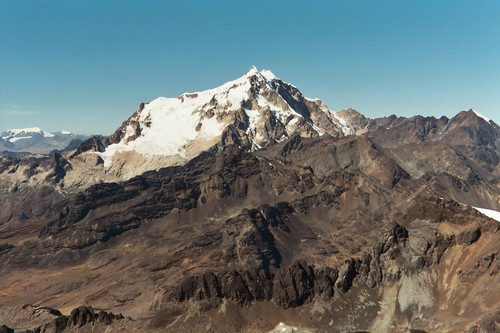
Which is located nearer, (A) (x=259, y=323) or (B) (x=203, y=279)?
(A) (x=259, y=323)

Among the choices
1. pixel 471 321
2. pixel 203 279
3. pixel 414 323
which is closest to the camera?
pixel 471 321

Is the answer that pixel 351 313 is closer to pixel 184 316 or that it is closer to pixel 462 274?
pixel 462 274

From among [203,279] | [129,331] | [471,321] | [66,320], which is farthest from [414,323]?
[66,320]

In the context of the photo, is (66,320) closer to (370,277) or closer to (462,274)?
(370,277)

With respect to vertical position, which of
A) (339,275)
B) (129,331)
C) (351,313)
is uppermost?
(339,275)

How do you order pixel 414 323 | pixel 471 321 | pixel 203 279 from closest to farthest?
pixel 471 321 → pixel 414 323 → pixel 203 279

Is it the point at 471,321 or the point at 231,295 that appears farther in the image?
the point at 231,295

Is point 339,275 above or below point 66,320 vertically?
above

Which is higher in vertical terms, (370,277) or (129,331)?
(370,277)

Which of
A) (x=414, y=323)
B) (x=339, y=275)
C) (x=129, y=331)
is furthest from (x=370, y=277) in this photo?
(x=129, y=331)
